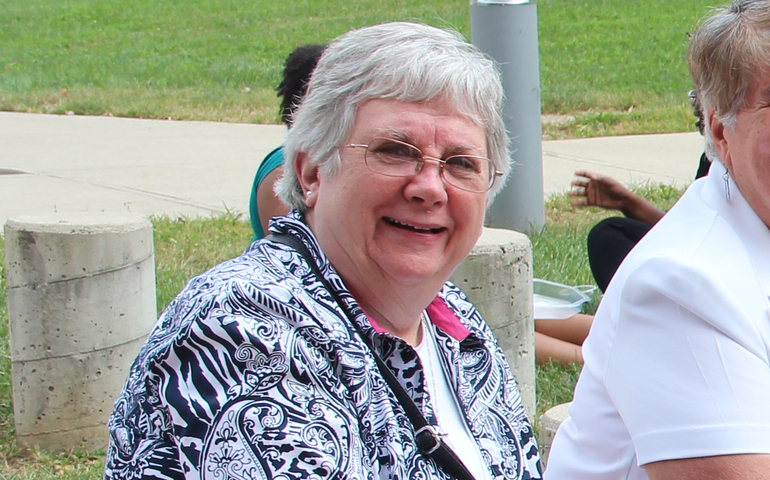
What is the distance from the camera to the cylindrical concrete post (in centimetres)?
383

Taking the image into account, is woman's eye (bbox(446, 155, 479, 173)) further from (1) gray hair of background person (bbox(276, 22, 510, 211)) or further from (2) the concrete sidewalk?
(2) the concrete sidewalk

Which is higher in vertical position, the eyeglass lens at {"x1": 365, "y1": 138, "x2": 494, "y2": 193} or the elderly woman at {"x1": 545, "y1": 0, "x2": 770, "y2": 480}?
the eyeglass lens at {"x1": 365, "y1": 138, "x2": 494, "y2": 193}

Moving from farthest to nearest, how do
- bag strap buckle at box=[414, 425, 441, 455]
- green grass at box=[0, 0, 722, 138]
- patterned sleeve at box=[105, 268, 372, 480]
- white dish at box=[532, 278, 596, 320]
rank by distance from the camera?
green grass at box=[0, 0, 722, 138] → white dish at box=[532, 278, 596, 320] → bag strap buckle at box=[414, 425, 441, 455] → patterned sleeve at box=[105, 268, 372, 480]

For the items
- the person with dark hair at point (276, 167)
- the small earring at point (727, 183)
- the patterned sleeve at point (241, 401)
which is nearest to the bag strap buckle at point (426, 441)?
the patterned sleeve at point (241, 401)

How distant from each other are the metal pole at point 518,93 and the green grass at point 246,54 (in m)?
4.22

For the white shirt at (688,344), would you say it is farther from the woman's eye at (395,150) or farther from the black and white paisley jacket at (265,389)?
the woman's eye at (395,150)

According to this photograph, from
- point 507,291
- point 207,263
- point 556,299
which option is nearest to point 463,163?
point 507,291

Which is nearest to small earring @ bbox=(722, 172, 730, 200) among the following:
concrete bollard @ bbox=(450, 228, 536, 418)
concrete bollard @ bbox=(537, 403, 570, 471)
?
concrete bollard @ bbox=(537, 403, 570, 471)

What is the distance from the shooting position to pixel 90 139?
10.3 metres

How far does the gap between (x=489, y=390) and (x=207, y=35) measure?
56.3ft

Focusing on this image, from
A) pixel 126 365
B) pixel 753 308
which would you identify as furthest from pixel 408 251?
pixel 126 365

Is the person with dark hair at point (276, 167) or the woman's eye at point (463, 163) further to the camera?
the person with dark hair at point (276, 167)

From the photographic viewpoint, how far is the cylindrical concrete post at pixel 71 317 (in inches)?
151

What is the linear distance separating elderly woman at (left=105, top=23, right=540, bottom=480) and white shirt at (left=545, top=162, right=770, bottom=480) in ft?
1.08
